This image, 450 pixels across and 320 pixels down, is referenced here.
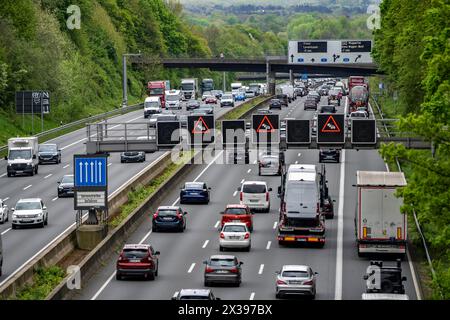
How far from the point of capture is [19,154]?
277 ft

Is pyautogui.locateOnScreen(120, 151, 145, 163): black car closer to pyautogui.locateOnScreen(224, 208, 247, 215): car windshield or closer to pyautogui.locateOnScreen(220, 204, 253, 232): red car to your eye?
pyautogui.locateOnScreen(220, 204, 253, 232): red car

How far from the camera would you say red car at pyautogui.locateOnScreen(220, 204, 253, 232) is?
6116cm

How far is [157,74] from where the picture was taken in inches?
7219

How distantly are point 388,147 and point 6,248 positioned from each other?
86.7 ft

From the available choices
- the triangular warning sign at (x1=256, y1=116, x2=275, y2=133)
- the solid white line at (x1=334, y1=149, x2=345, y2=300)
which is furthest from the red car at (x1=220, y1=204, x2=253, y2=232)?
the solid white line at (x1=334, y1=149, x2=345, y2=300)

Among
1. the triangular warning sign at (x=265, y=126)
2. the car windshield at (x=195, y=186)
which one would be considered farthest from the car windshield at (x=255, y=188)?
the triangular warning sign at (x=265, y=126)

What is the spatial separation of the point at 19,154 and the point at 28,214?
23264mm

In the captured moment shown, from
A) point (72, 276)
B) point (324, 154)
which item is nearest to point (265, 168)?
point (324, 154)

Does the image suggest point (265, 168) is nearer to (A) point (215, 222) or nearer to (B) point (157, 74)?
(A) point (215, 222)

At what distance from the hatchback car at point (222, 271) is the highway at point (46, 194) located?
746cm

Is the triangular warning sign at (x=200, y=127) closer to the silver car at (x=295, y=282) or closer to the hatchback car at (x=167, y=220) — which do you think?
the hatchback car at (x=167, y=220)

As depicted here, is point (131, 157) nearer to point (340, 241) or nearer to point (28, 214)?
point (28, 214)

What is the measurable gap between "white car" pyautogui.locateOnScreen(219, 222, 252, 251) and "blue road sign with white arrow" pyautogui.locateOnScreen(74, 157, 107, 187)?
6224 millimetres
